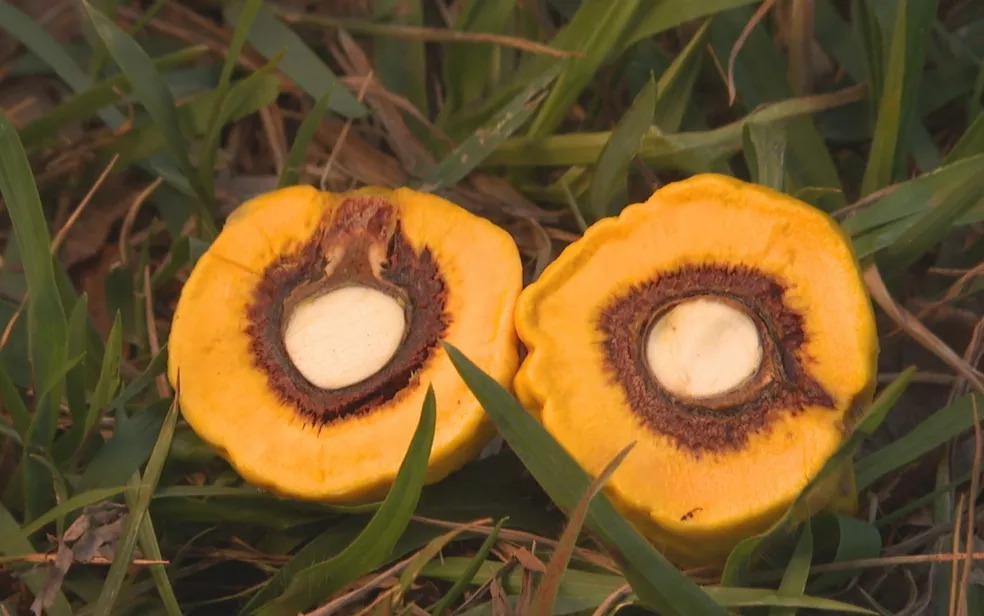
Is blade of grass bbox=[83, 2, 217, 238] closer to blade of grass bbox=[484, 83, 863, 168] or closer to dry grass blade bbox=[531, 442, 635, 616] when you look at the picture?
blade of grass bbox=[484, 83, 863, 168]

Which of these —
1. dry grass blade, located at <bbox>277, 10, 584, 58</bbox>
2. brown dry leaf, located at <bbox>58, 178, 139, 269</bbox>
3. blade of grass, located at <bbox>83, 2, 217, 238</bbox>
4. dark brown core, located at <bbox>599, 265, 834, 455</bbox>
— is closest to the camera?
dark brown core, located at <bbox>599, 265, 834, 455</bbox>

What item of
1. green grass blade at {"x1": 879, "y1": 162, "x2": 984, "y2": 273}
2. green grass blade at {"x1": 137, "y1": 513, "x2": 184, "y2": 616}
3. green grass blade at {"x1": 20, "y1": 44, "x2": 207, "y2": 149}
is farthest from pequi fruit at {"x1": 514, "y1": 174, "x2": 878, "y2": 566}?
green grass blade at {"x1": 20, "y1": 44, "x2": 207, "y2": 149}

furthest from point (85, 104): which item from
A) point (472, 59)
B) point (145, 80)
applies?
point (472, 59)

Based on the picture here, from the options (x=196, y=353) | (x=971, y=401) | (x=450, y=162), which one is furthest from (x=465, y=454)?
(x=971, y=401)

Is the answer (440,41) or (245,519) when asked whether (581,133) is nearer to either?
(440,41)

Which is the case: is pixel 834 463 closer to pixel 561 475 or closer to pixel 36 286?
pixel 561 475

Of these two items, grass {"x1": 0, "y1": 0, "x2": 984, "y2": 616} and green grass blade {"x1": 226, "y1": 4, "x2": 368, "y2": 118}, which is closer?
grass {"x1": 0, "y1": 0, "x2": 984, "y2": 616}

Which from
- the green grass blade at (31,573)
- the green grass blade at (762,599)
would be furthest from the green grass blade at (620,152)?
the green grass blade at (31,573)

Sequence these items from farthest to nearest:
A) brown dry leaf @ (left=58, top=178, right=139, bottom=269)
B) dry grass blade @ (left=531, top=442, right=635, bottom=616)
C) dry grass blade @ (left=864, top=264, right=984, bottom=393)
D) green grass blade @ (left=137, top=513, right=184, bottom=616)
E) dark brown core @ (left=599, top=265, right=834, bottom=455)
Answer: brown dry leaf @ (left=58, top=178, right=139, bottom=269) → dry grass blade @ (left=864, top=264, right=984, bottom=393) → green grass blade @ (left=137, top=513, right=184, bottom=616) → dark brown core @ (left=599, top=265, right=834, bottom=455) → dry grass blade @ (left=531, top=442, right=635, bottom=616)
